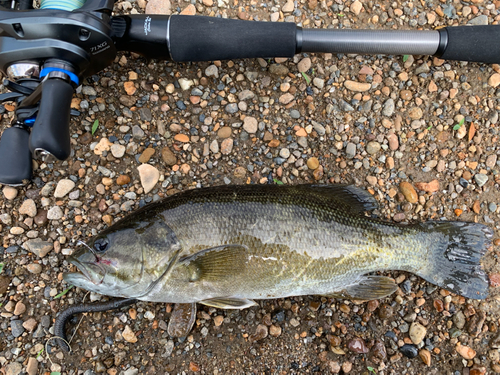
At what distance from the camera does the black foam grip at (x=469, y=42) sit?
2996mm

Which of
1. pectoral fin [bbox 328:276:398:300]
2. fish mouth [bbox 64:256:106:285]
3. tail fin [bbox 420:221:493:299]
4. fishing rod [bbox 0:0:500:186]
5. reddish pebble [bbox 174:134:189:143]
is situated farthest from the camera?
reddish pebble [bbox 174:134:189:143]

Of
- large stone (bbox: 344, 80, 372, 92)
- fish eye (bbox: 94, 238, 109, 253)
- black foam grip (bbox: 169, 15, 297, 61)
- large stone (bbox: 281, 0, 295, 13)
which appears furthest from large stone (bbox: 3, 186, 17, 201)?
large stone (bbox: 344, 80, 372, 92)

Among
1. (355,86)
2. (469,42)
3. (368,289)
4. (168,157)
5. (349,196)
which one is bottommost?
(368,289)

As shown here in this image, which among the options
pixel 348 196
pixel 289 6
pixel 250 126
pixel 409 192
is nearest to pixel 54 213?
pixel 250 126

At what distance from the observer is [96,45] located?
2.61 metres

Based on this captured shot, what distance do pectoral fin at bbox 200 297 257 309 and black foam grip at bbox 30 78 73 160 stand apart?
1.58 metres

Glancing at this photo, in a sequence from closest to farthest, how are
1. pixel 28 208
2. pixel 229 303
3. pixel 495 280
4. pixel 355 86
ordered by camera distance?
pixel 229 303, pixel 28 208, pixel 495 280, pixel 355 86

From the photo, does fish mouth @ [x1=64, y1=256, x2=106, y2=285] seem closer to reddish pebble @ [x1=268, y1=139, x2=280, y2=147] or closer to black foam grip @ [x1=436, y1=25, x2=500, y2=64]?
reddish pebble @ [x1=268, y1=139, x2=280, y2=147]

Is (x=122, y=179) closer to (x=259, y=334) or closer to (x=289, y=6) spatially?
(x=259, y=334)

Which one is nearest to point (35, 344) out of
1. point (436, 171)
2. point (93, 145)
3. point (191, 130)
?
point (93, 145)

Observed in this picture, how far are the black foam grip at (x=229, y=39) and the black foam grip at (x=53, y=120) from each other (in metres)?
0.92

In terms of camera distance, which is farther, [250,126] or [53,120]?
[250,126]

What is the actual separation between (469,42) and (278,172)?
206 centimetres

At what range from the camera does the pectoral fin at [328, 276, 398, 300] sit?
291cm
